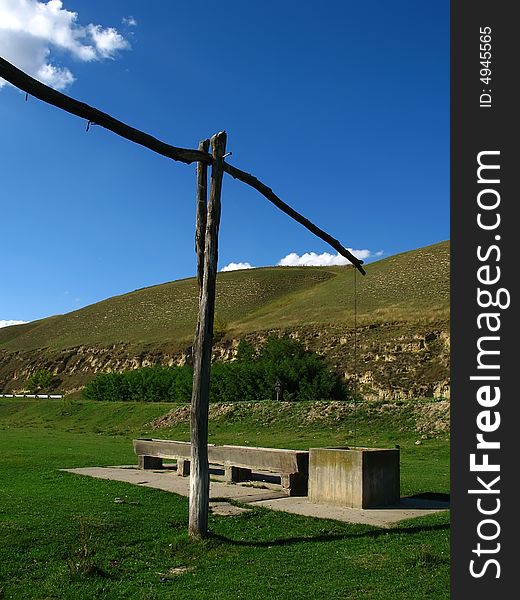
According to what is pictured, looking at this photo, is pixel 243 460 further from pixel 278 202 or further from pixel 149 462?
pixel 278 202

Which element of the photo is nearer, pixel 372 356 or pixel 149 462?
pixel 149 462

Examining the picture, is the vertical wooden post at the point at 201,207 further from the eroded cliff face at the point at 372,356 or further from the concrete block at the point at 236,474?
the eroded cliff face at the point at 372,356

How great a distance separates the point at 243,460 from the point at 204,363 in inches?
194

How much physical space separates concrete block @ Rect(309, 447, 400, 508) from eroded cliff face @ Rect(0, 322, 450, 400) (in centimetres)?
3242

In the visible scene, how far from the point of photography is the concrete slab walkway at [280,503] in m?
10.9

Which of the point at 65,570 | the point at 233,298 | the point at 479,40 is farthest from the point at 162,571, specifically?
the point at 233,298

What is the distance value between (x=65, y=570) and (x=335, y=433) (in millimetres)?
24728

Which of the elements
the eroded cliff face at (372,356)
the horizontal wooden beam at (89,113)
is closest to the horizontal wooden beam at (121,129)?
the horizontal wooden beam at (89,113)

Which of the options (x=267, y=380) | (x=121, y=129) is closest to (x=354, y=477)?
(x=121, y=129)

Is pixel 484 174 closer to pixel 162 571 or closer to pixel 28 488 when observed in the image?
pixel 162 571

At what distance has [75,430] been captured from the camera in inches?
1720

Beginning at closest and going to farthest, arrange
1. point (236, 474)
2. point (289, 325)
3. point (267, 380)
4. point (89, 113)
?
1. point (89, 113)
2. point (236, 474)
3. point (267, 380)
4. point (289, 325)

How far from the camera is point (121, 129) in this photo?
920 centimetres

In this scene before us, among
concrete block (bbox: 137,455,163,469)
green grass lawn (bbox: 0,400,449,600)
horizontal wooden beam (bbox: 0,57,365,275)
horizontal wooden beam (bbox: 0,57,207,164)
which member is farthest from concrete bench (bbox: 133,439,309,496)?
horizontal wooden beam (bbox: 0,57,207,164)
